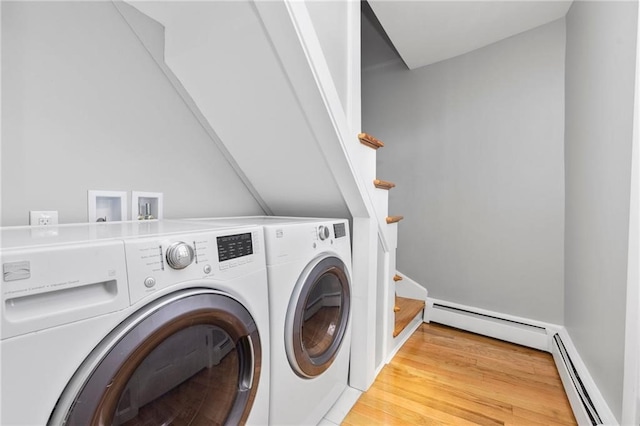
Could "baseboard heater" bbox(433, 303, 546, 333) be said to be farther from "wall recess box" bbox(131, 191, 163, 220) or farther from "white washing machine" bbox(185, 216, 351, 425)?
"wall recess box" bbox(131, 191, 163, 220)

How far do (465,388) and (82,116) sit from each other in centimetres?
212

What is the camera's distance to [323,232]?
4.04 feet

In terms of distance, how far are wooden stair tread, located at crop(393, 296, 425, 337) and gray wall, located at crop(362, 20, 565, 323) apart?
0.19m

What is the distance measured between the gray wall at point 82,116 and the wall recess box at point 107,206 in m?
0.02

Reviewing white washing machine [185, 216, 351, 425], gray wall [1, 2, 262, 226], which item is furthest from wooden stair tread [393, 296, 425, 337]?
gray wall [1, 2, 262, 226]

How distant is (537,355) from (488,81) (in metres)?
1.91

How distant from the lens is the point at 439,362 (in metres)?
1.75

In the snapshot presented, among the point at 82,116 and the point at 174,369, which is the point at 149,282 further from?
the point at 82,116

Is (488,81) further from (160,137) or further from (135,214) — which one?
(135,214)

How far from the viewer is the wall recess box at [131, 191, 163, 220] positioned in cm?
117

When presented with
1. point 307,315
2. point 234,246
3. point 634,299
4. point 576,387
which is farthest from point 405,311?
point 234,246

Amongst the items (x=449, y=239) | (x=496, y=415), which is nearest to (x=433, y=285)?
(x=449, y=239)

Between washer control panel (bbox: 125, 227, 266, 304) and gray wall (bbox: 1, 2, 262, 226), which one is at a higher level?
gray wall (bbox: 1, 2, 262, 226)

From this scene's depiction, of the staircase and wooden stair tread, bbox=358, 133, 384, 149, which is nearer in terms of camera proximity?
wooden stair tread, bbox=358, 133, 384, 149
